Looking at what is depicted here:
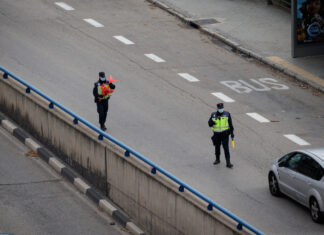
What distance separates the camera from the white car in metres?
17.0

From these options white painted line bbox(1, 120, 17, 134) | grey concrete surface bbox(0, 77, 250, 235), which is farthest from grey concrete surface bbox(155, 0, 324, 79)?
grey concrete surface bbox(0, 77, 250, 235)

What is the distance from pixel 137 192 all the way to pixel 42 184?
350cm

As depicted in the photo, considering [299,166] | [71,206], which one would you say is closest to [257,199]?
[299,166]

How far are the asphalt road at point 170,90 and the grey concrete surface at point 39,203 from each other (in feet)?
8.22

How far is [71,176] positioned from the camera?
2003cm

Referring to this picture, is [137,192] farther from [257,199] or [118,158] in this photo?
[257,199]

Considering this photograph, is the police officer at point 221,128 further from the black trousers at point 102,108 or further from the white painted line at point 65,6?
the white painted line at point 65,6

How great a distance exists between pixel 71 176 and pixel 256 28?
15795 mm

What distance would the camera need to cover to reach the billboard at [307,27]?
29.6 meters

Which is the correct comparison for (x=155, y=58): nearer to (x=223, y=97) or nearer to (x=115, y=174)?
(x=223, y=97)

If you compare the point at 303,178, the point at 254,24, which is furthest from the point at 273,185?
the point at 254,24

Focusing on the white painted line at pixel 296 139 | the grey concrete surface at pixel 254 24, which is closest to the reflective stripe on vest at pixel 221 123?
the white painted line at pixel 296 139

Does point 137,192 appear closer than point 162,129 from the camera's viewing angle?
Yes

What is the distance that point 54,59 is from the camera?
28516 millimetres
